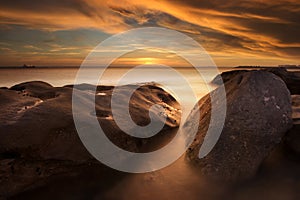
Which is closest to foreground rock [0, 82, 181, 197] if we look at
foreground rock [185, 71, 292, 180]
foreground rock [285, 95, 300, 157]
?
foreground rock [185, 71, 292, 180]

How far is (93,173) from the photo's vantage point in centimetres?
277

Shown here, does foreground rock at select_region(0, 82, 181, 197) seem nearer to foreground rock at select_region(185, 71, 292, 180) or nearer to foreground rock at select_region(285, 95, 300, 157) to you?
foreground rock at select_region(185, 71, 292, 180)

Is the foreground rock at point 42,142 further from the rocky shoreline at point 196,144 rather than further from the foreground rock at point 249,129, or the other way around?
the foreground rock at point 249,129

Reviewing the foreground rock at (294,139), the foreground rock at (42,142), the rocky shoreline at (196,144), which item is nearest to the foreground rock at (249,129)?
the rocky shoreline at (196,144)

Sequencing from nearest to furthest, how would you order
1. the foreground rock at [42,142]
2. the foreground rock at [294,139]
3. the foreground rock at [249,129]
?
the foreground rock at [42,142], the foreground rock at [249,129], the foreground rock at [294,139]

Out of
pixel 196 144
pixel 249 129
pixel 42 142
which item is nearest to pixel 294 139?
pixel 249 129

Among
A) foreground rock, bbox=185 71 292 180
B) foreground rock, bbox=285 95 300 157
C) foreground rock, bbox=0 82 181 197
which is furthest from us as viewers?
foreground rock, bbox=285 95 300 157

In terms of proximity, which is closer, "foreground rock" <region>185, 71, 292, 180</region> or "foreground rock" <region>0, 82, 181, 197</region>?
"foreground rock" <region>0, 82, 181, 197</region>

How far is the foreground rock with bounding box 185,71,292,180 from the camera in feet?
9.16

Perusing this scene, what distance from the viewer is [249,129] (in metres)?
2.88

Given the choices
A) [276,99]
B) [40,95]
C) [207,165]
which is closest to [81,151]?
[207,165]

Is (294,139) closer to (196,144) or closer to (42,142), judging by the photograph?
(196,144)

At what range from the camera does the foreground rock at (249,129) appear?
110 inches

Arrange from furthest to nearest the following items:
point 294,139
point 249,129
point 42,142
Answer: point 294,139 < point 249,129 < point 42,142
